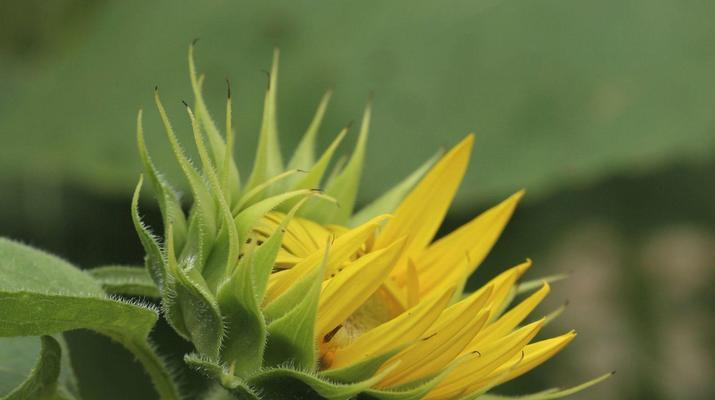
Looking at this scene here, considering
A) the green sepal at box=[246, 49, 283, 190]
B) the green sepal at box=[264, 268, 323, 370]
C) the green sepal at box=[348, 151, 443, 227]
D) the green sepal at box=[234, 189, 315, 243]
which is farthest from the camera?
the green sepal at box=[348, 151, 443, 227]

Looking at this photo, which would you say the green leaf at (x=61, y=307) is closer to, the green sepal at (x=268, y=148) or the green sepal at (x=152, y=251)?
the green sepal at (x=152, y=251)

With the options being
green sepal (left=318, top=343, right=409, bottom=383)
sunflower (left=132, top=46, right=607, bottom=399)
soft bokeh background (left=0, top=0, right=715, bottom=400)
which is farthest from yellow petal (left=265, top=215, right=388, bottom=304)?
soft bokeh background (left=0, top=0, right=715, bottom=400)

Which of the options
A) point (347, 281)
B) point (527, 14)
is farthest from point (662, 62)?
point (347, 281)

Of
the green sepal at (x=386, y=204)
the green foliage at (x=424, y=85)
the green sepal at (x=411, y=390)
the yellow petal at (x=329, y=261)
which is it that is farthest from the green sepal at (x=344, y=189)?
the green foliage at (x=424, y=85)

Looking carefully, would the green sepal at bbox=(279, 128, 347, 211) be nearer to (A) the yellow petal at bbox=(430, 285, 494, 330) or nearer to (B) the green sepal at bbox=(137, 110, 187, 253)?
(B) the green sepal at bbox=(137, 110, 187, 253)

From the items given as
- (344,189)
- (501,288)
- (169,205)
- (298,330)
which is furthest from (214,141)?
(501,288)

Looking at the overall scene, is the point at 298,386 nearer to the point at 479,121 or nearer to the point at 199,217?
the point at 199,217
